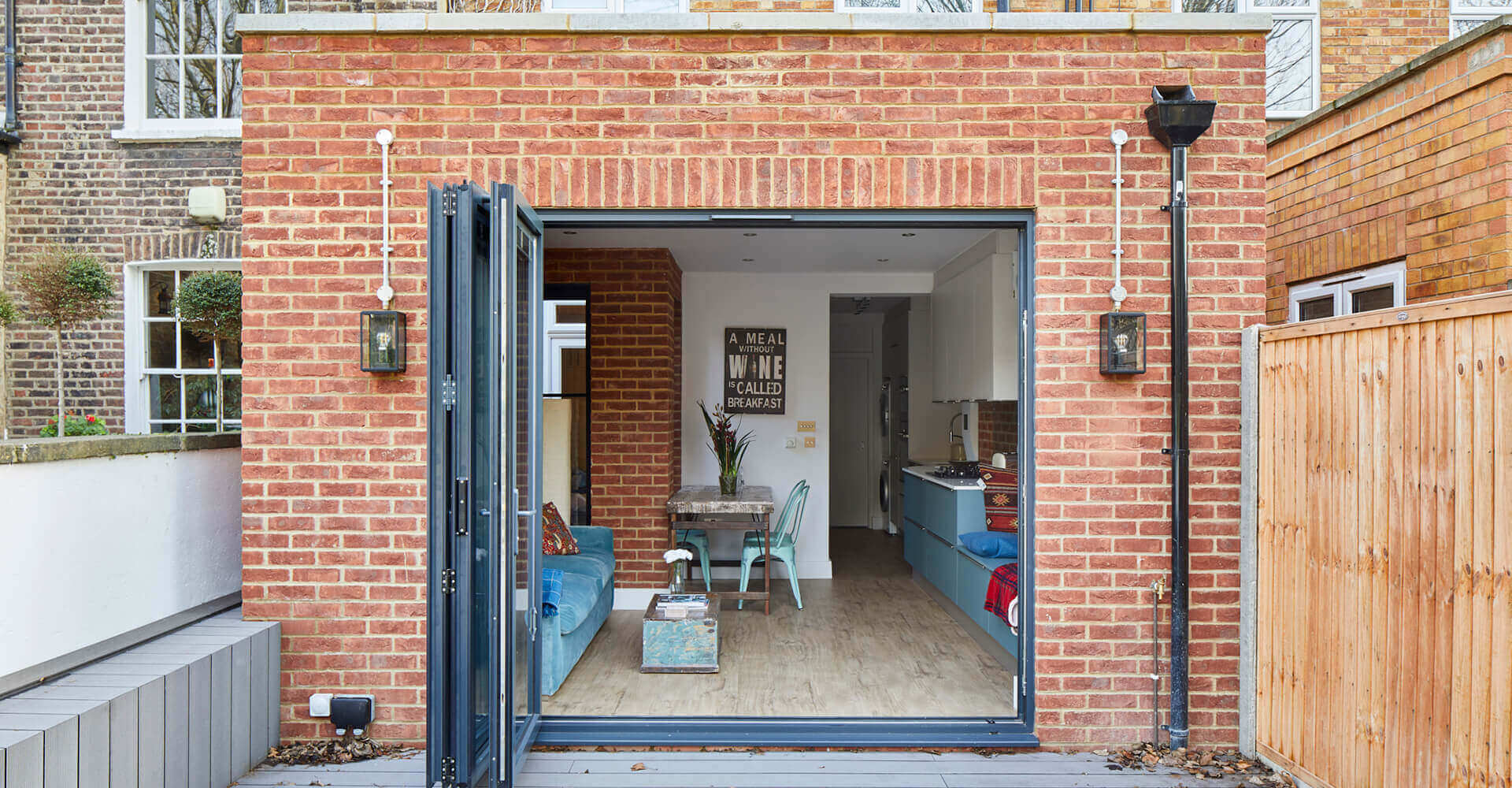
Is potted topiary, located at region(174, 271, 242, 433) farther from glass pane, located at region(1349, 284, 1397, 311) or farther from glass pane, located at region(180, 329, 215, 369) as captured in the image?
glass pane, located at region(1349, 284, 1397, 311)

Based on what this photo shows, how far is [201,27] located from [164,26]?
0.23m

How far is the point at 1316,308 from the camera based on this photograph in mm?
4586

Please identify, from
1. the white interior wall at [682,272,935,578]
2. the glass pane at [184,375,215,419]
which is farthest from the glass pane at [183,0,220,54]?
the white interior wall at [682,272,935,578]

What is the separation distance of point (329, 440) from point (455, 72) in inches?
58.4

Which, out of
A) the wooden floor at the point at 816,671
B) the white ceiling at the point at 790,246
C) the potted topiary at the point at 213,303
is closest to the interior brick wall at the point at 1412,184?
the white ceiling at the point at 790,246

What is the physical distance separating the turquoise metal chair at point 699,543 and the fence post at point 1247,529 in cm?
357

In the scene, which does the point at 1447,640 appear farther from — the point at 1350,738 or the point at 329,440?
the point at 329,440

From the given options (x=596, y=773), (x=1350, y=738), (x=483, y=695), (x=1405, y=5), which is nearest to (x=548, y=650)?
(x=596, y=773)

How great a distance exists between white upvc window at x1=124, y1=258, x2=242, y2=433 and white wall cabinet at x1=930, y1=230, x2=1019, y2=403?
5.04 meters

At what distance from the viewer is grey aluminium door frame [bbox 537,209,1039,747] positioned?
3236 millimetres

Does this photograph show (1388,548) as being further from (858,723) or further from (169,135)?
(169,135)

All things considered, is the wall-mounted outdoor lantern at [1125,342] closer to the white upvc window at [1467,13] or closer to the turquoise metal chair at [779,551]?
the turquoise metal chair at [779,551]

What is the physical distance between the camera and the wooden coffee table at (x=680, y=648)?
4273 millimetres

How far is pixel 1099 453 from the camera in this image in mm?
3193
